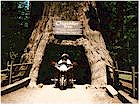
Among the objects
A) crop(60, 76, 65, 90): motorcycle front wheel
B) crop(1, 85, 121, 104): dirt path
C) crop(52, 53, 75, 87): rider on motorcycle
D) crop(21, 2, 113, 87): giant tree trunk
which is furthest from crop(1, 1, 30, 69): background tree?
crop(1, 85, 121, 104): dirt path

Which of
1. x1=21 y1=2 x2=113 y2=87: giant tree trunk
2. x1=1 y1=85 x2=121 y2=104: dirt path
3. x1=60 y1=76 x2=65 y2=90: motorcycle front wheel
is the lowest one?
x1=1 y1=85 x2=121 y2=104: dirt path

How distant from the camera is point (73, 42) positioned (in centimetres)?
1455

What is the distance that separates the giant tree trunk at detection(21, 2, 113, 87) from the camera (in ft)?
45.0

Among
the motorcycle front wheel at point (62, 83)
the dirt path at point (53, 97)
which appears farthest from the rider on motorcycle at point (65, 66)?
the dirt path at point (53, 97)

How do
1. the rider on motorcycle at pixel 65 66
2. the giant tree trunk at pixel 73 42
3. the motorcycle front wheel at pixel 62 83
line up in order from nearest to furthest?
the motorcycle front wheel at pixel 62 83 → the rider on motorcycle at pixel 65 66 → the giant tree trunk at pixel 73 42

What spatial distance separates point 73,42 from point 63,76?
9.23ft

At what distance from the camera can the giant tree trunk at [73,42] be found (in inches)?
540

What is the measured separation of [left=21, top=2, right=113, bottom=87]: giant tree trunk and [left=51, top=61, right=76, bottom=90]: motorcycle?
124cm

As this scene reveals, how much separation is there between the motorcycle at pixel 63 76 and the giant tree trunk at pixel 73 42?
1.24 meters

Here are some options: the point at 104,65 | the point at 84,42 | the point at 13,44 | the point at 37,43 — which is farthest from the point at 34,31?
the point at 13,44

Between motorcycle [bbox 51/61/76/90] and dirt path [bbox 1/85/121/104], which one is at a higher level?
motorcycle [bbox 51/61/76/90]

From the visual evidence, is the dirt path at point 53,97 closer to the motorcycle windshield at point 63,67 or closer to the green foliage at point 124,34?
the motorcycle windshield at point 63,67

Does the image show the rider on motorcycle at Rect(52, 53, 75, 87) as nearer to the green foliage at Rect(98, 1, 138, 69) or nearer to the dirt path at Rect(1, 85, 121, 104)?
the dirt path at Rect(1, 85, 121, 104)

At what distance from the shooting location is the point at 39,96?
10.5m
